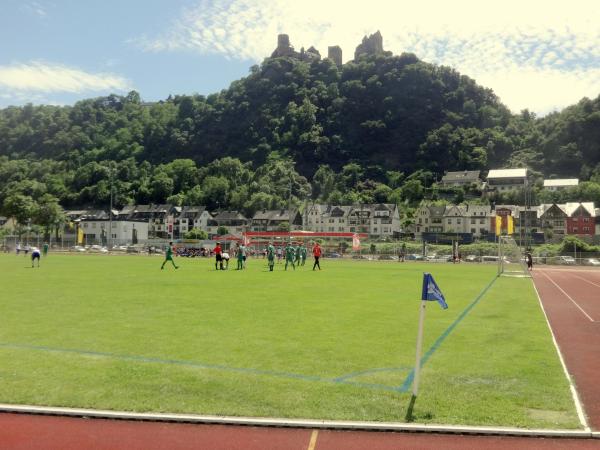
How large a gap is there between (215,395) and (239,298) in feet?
35.3

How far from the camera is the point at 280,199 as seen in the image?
501 feet

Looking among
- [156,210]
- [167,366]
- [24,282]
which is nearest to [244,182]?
[156,210]

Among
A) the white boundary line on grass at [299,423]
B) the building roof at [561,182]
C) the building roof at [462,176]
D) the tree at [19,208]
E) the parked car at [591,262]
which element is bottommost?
the parked car at [591,262]

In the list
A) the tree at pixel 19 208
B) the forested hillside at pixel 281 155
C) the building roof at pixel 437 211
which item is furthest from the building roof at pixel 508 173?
the tree at pixel 19 208

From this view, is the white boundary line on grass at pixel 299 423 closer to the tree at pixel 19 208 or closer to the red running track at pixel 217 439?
the red running track at pixel 217 439

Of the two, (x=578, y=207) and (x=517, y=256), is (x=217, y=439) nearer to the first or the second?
(x=517, y=256)

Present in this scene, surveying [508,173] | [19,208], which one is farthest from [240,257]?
[508,173]

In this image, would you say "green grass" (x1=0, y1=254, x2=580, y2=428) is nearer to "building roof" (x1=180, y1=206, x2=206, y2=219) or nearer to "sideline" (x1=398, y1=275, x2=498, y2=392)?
"sideline" (x1=398, y1=275, x2=498, y2=392)

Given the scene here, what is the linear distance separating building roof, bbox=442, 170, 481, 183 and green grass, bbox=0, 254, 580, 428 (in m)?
157

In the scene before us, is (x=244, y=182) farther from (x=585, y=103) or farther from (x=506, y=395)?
(x=506, y=395)

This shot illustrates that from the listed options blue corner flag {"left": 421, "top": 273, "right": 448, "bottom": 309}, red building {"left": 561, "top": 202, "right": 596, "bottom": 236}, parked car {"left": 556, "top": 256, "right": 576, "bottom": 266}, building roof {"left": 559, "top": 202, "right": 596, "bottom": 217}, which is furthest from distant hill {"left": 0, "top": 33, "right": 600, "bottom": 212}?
blue corner flag {"left": 421, "top": 273, "right": 448, "bottom": 309}

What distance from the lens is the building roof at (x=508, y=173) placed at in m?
157

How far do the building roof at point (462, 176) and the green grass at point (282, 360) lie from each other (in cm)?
15685

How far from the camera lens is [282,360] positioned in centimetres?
847
